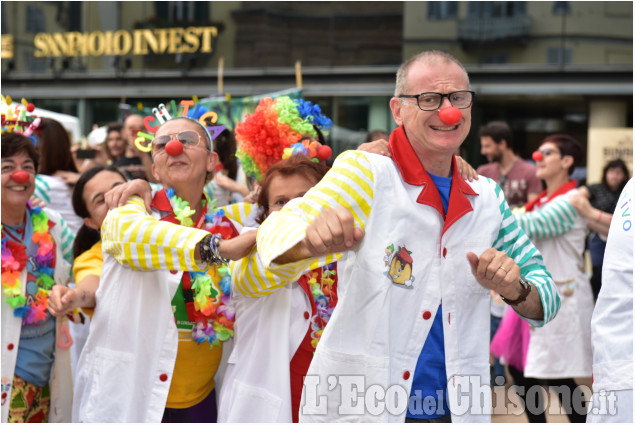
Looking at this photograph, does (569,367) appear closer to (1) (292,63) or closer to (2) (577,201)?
(2) (577,201)

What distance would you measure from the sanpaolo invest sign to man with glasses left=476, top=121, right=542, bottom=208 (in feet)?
26.2

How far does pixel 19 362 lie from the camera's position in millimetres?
3521

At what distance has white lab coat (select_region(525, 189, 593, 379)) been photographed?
16.8 ft

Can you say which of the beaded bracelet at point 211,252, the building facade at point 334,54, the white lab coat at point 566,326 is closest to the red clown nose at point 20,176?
the beaded bracelet at point 211,252

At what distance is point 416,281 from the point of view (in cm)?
224

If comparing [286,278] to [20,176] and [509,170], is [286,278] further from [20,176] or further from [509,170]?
[509,170]

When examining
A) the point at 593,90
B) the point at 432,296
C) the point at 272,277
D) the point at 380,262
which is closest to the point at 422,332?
the point at 432,296

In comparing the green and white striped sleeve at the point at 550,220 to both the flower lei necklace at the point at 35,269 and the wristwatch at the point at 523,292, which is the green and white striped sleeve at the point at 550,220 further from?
the flower lei necklace at the point at 35,269

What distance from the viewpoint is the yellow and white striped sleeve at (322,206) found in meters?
1.91

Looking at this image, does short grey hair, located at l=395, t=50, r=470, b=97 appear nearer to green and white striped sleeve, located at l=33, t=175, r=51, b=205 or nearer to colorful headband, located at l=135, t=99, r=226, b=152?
colorful headband, located at l=135, t=99, r=226, b=152

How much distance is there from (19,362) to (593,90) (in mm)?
10140

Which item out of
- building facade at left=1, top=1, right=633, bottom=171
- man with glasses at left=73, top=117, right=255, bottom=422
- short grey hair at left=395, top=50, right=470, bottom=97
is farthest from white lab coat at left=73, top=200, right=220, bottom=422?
building facade at left=1, top=1, right=633, bottom=171

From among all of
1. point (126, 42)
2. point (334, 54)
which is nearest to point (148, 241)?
point (334, 54)

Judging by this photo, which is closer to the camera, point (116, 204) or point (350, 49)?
point (116, 204)
